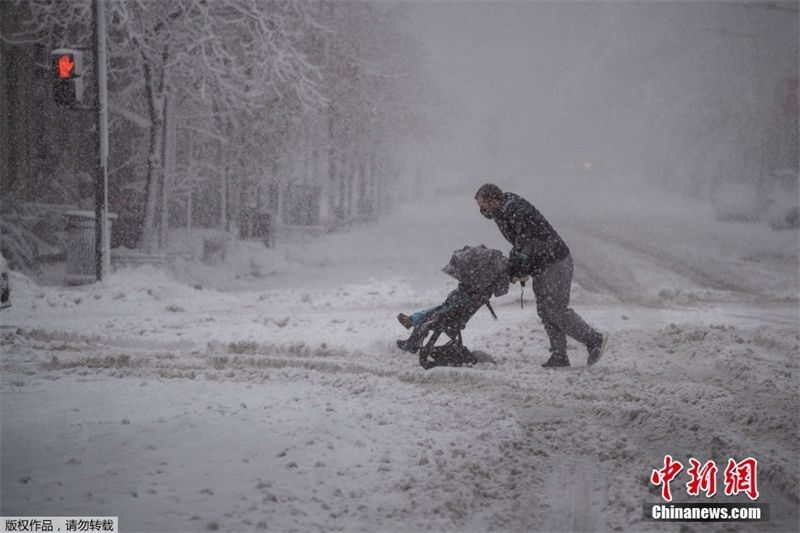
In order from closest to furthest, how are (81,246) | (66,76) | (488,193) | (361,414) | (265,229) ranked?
1. (361,414)
2. (488,193)
3. (66,76)
4. (81,246)
5. (265,229)

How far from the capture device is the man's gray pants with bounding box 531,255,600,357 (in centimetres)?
710

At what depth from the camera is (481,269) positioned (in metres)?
7.18

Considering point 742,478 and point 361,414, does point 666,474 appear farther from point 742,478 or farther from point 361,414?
point 361,414

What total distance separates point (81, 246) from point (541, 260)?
32.4 feet

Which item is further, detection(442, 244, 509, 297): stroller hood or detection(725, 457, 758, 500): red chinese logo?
detection(442, 244, 509, 297): stroller hood

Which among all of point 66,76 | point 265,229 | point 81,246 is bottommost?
point 81,246

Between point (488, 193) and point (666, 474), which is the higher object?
point (488, 193)

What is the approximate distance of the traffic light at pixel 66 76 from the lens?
464 inches

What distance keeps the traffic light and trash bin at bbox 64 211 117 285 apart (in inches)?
93.0

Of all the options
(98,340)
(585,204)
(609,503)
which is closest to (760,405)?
(609,503)

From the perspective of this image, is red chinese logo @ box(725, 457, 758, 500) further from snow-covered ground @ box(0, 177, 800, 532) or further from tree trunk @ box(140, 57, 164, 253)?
tree trunk @ box(140, 57, 164, 253)

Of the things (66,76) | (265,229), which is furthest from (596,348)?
(265,229)

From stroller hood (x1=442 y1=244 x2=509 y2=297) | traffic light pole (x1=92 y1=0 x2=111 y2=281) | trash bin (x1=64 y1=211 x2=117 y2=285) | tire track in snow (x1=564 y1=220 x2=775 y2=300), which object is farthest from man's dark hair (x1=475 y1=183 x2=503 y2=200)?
trash bin (x1=64 y1=211 x2=117 y2=285)

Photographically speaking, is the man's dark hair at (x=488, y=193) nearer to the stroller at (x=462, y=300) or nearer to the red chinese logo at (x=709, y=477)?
the stroller at (x=462, y=300)
